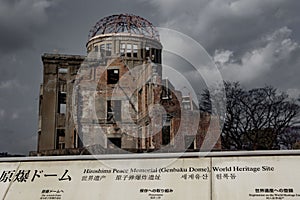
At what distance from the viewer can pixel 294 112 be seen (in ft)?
106

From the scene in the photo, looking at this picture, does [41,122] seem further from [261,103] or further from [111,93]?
[261,103]

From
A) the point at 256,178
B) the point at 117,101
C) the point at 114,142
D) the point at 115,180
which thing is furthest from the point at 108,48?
the point at 256,178

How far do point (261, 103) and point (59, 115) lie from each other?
16.8 m

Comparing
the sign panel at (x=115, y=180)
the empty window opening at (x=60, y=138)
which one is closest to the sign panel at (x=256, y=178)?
the sign panel at (x=115, y=180)

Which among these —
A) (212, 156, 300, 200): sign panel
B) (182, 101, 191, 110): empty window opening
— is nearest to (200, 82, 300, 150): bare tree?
(182, 101, 191, 110): empty window opening

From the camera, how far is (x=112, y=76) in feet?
96.1

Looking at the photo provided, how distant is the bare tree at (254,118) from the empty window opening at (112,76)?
7.13 m

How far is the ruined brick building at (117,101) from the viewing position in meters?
23.5

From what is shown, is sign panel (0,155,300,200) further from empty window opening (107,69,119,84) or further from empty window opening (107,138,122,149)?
empty window opening (107,69,119,84)

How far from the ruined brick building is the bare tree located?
5.24m

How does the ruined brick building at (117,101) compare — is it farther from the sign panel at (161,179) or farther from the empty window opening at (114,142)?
the sign panel at (161,179)

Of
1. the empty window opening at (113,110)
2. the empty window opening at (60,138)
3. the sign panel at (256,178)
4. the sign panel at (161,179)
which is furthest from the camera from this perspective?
the empty window opening at (60,138)

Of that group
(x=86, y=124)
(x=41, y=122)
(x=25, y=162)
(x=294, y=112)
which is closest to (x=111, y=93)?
(x=86, y=124)

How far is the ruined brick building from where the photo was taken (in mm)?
23469
